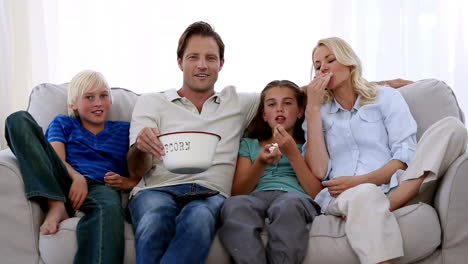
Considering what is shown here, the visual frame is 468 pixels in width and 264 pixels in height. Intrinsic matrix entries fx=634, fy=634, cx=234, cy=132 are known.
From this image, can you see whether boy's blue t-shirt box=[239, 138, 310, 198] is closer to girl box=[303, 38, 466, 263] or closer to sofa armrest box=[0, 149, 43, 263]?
girl box=[303, 38, 466, 263]

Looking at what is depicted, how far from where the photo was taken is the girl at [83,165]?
188 centimetres

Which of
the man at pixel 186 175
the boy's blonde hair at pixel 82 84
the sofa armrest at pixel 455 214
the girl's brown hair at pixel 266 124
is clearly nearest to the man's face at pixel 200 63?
the man at pixel 186 175

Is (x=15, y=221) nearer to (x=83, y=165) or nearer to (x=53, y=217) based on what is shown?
(x=53, y=217)

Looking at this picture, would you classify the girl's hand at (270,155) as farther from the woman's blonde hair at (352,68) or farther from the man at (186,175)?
the woman's blonde hair at (352,68)

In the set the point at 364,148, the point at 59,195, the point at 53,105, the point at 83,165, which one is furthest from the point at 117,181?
the point at 364,148

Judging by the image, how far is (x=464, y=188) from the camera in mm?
1898

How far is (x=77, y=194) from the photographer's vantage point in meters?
2.04

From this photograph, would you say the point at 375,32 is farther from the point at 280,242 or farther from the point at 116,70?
the point at 280,242

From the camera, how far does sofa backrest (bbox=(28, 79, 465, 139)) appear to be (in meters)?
2.36

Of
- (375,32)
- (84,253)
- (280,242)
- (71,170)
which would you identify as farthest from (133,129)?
(375,32)

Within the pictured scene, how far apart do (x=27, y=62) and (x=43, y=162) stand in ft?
5.24

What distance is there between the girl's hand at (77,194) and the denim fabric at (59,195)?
14 mm

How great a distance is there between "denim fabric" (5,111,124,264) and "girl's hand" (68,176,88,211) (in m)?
0.01

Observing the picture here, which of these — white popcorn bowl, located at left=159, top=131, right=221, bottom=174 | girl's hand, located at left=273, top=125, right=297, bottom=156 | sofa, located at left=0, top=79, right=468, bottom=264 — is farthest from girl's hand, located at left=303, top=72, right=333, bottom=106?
white popcorn bowl, located at left=159, top=131, right=221, bottom=174
